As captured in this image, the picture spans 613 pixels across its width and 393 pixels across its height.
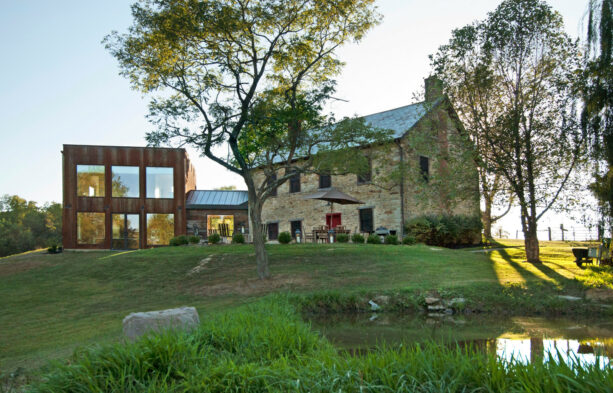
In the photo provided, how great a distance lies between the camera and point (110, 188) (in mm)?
26531

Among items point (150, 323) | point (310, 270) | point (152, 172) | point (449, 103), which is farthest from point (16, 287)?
point (449, 103)

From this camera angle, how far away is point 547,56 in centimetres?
1509

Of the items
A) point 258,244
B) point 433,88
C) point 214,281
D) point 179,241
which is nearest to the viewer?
point 258,244

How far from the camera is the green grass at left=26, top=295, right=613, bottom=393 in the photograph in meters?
3.05

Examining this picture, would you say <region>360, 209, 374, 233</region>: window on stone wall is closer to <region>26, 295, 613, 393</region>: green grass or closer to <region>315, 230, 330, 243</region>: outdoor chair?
<region>315, 230, 330, 243</region>: outdoor chair

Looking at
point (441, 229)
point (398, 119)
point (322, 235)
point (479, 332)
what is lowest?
point (479, 332)

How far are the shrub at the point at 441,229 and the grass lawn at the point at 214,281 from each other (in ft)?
10.2

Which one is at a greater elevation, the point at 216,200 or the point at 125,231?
the point at 216,200

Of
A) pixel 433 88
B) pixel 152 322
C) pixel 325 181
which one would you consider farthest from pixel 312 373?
pixel 325 181

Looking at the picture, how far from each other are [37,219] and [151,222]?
36404mm

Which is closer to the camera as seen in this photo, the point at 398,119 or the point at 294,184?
the point at 398,119

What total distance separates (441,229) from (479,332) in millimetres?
13894

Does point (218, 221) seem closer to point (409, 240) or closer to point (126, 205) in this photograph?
point (126, 205)

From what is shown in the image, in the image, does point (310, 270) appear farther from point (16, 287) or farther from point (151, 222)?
point (151, 222)
